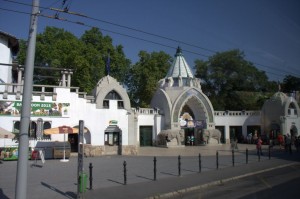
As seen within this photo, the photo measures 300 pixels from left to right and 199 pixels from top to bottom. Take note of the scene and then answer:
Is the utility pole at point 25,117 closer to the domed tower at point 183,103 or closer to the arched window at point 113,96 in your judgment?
the arched window at point 113,96

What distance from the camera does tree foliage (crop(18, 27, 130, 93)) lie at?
38.9 metres

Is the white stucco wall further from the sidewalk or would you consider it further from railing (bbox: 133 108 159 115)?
the sidewalk

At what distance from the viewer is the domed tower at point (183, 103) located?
131 feet

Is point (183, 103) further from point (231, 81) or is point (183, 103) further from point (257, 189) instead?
point (257, 189)

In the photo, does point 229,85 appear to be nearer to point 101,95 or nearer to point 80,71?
point 80,71

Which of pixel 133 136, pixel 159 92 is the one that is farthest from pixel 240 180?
pixel 159 92

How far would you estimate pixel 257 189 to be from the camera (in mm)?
11266

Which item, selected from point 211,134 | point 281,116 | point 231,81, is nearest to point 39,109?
point 211,134

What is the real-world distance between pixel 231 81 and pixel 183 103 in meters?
17.5

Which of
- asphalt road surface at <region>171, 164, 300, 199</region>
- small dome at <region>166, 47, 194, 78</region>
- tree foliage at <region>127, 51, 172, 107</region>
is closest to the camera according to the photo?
asphalt road surface at <region>171, 164, 300, 199</region>

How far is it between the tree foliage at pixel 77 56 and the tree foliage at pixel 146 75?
2678mm

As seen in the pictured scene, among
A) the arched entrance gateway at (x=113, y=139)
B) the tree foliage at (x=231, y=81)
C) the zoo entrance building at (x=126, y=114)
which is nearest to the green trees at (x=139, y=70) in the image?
the tree foliage at (x=231, y=81)

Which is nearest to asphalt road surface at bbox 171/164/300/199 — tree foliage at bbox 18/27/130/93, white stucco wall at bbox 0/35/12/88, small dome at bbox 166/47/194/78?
white stucco wall at bbox 0/35/12/88

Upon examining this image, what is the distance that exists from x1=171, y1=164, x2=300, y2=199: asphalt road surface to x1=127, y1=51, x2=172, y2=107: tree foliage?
35.5 metres
